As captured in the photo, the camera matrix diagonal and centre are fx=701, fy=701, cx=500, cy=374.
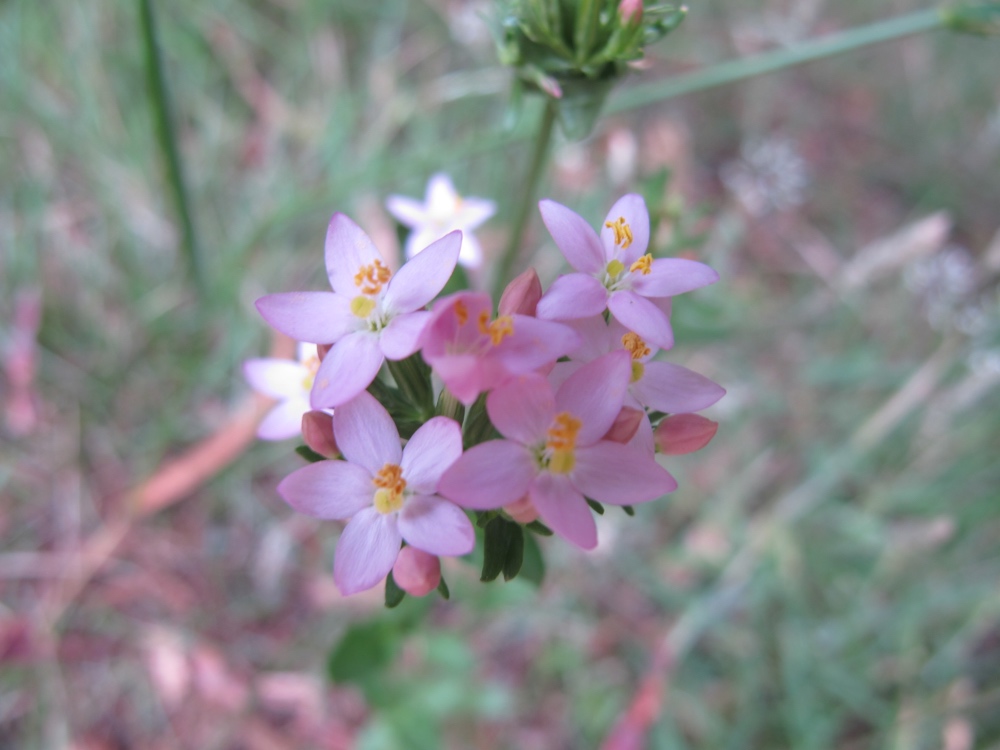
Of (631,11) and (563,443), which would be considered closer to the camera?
(563,443)

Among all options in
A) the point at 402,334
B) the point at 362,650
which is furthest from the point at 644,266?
the point at 362,650

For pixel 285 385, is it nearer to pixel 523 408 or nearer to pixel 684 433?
pixel 523 408

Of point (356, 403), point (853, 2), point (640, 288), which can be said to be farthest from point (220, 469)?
point (853, 2)

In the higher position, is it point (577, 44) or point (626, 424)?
point (577, 44)

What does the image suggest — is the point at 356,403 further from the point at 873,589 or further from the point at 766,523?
the point at 873,589

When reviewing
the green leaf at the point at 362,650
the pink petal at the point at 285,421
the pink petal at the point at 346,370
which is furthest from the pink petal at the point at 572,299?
the green leaf at the point at 362,650

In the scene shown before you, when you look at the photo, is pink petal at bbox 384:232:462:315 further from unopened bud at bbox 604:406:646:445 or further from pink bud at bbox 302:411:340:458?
unopened bud at bbox 604:406:646:445

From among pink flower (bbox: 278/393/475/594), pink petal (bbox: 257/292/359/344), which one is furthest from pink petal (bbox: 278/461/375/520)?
pink petal (bbox: 257/292/359/344)
